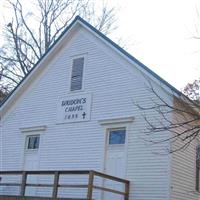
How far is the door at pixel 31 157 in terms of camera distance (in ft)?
63.1

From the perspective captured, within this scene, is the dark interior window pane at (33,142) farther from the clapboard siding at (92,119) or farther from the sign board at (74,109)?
the sign board at (74,109)

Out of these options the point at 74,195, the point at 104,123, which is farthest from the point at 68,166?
the point at 104,123

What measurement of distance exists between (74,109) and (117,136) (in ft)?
8.28

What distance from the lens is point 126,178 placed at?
53.2ft

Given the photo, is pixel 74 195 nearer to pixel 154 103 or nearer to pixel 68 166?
pixel 68 166

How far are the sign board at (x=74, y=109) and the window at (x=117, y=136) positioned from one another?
A: 1.33m

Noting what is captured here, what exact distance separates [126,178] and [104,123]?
7.75 ft

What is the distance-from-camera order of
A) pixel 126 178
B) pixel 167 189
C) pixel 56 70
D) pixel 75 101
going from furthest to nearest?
pixel 56 70, pixel 75 101, pixel 126 178, pixel 167 189

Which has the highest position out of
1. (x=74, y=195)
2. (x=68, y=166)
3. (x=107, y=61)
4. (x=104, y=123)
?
(x=107, y=61)

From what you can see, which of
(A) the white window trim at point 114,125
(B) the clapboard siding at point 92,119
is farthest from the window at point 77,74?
(A) the white window trim at point 114,125

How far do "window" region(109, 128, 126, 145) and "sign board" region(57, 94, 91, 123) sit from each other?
1327 mm

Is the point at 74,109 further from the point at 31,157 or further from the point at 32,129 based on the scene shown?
the point at 31,157

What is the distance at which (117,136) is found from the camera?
17.2 m

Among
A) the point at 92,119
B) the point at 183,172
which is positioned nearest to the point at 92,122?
the point at 92,119
